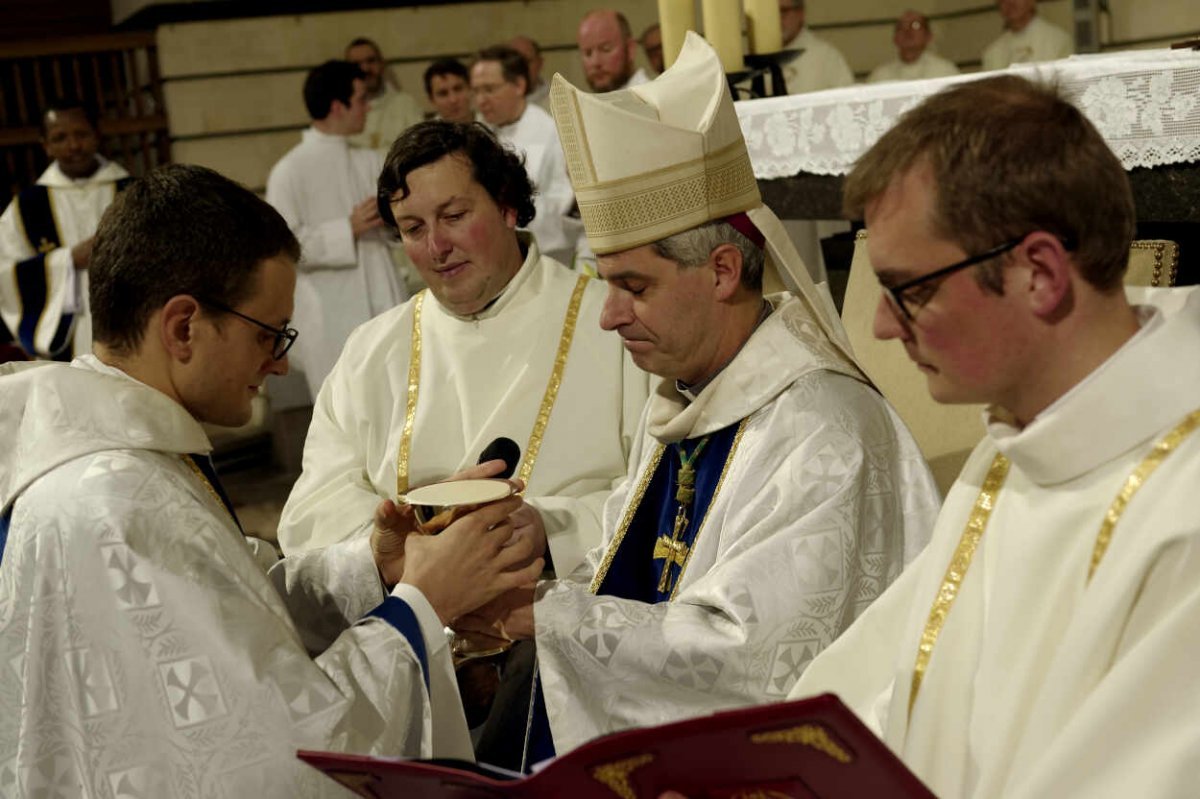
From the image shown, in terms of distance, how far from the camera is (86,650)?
217 centimetres

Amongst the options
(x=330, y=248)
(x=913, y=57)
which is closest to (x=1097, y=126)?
(x=330, y=248)

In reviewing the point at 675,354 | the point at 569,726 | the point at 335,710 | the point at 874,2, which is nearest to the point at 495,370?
the point at 675,354

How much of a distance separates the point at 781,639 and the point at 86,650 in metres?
1.08

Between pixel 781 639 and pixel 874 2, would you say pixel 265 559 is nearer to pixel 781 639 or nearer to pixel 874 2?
pixel 781 639

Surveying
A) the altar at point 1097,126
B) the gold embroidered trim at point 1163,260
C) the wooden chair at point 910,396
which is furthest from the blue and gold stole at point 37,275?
the gold embroidered trim at point 1163,260

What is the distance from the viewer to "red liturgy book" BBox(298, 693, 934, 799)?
1.48m

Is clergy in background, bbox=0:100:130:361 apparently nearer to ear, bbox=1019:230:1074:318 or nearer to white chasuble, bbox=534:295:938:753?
white chasuble, bbox=534:295:938:753

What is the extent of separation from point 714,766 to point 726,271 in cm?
129

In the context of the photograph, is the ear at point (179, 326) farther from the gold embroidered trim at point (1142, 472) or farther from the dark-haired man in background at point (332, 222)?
the dark-haired man in background at point (332, 222)

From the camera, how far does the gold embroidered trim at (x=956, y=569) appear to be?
1.82m

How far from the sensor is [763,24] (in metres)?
4.97

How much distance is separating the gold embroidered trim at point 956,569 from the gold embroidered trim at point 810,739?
329mm

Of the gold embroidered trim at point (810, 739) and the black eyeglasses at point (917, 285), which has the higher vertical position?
the black eyeglasses at point (917, 285)

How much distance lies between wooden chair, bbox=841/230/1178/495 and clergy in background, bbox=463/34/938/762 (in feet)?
2.36
